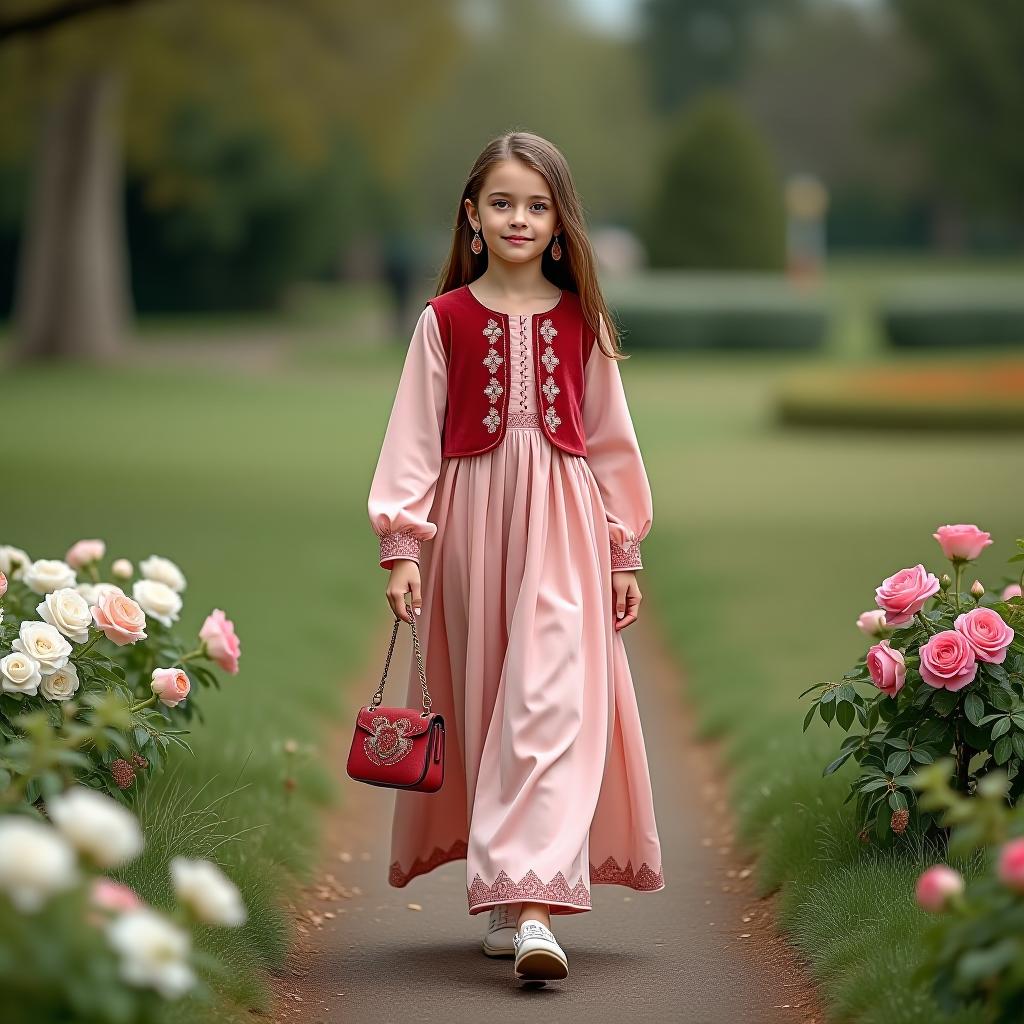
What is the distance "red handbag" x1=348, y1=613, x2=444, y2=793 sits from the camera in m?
3.76

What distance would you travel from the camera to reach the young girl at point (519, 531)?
389 centimetres

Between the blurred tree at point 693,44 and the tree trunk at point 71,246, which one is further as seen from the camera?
the blurred tree at point 693,44

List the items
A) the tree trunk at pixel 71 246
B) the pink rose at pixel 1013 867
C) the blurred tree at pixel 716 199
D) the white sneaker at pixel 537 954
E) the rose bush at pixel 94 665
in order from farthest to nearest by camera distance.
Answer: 1. the blurred tree at pixel 716 199
2. the tree trunk at pixel 71 246
3. the rose bush at pixel 94 665
4. the white sneaker at pixel 537 954
5. the pink rose at pixel 1013 867

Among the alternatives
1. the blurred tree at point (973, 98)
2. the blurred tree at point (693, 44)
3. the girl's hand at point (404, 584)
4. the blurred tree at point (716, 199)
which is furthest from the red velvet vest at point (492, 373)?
the blurred tree at point (693, 44)

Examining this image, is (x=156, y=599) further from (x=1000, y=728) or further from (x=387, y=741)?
(x=1000, y=728)

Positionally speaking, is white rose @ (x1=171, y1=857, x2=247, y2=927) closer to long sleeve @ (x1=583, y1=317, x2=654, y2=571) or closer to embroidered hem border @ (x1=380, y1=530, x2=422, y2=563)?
embroidered hem border @ (x1=380, y1=530, x2=422, y2=563)

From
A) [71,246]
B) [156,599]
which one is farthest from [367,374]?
[156,599]

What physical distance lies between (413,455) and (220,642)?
78cm

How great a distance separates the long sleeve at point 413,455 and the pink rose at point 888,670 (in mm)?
1040

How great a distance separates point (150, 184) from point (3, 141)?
35.2ft

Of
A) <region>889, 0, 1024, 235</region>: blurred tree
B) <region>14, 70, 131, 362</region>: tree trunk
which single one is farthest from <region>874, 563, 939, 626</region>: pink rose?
<region>889, 0, 1024, 235</region>: blurred tree

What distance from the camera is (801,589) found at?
30.9ft

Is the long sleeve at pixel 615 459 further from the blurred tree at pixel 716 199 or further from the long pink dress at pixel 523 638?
the blurred tree at pixel 716 199

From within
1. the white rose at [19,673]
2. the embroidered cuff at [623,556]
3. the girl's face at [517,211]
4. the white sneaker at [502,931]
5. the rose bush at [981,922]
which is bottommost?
the rose bush at [981,922]
